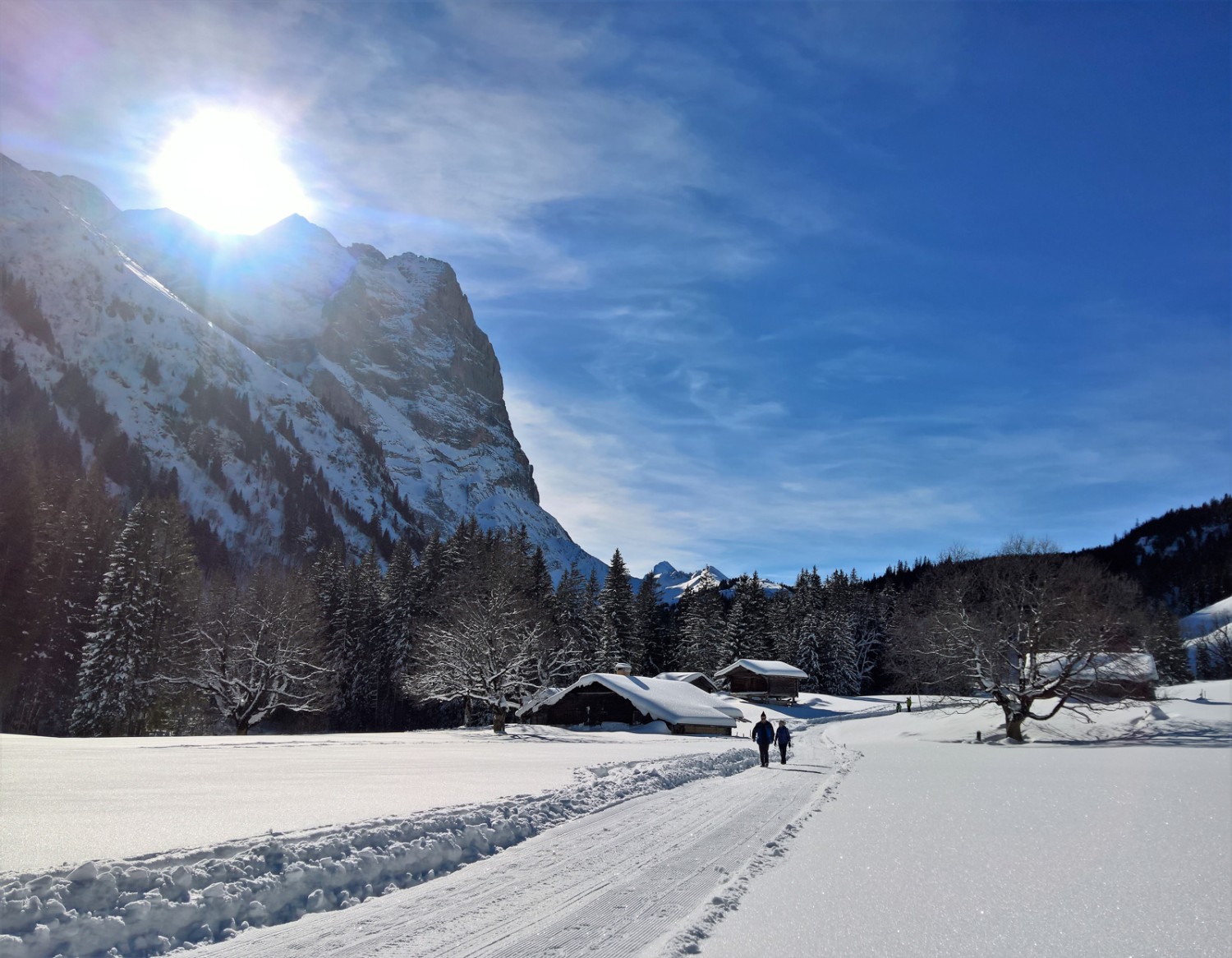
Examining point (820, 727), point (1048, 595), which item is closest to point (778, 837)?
point (1048, 595)

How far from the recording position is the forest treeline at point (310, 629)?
41531mm

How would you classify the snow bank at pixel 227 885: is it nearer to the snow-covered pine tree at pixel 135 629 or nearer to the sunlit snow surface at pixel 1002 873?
the sunlit snow surface at pixel 1002 873

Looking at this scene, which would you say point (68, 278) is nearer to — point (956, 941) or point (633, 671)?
point (633, 671)

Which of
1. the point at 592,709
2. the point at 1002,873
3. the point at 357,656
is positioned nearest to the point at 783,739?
the point at 1002,873

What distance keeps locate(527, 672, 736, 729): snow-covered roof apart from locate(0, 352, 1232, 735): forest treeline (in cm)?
313

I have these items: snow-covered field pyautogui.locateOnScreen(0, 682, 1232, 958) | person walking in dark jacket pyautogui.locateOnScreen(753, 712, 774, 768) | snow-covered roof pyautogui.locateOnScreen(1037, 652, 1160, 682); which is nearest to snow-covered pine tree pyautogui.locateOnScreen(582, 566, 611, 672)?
snow-covered roof pyautogui.locateOnScreen(1037, 652, 1160, 682)

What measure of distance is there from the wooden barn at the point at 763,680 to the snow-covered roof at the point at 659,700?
2083 centimetres

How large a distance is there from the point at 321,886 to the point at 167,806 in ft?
12.7

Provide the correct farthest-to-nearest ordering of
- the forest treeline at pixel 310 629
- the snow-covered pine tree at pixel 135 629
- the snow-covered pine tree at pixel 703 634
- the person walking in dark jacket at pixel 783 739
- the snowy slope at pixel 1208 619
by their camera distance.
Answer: the snowy slope at pixel 1208 619
the snow-covered pine tree at pixel 703 634
the forest treeline at pixel 310 629
the snow-covered pine tree at pixel 135 629
the person walking in dark jacket at pixel 783 739

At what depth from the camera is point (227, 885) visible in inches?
244

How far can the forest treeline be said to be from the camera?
41.5 meters

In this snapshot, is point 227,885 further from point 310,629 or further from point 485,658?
point 310,629

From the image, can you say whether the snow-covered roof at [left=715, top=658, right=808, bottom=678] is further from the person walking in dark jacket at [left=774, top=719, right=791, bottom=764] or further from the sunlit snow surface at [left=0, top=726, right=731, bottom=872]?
the sunlit snow surface at [left=0, top=726, right=731, bottom=872]

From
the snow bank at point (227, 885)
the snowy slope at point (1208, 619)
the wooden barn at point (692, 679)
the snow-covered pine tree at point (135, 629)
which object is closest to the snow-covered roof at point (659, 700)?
the wooden barn at point (692, 679)
